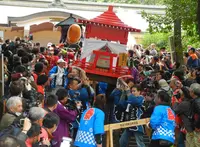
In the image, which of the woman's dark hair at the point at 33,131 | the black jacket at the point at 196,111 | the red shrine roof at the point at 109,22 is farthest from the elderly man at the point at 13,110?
the red shrine roof at the point at 109,22

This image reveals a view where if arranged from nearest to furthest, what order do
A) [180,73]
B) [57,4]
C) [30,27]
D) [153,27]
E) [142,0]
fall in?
[180,73] < [153,27] < [30,27] < [57,4] < [142,0]

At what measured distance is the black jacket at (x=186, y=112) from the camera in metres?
8.90

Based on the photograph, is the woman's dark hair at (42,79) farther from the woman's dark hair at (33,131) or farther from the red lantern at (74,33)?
the red lantern at (74,33)

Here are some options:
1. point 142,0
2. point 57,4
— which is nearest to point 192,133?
point 57,4

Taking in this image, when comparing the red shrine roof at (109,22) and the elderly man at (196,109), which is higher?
the red shrine roof at (109,22)

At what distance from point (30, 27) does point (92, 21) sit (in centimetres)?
1408

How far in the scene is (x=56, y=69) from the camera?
12.3 meters

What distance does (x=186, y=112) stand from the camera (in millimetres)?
A: 8953

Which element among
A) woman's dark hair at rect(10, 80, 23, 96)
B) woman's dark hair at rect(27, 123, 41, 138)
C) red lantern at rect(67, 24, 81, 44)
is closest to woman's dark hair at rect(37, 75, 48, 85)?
woman's dark hair at rect(10, 80, 23, 96)

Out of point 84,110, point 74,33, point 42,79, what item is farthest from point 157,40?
point 84,110

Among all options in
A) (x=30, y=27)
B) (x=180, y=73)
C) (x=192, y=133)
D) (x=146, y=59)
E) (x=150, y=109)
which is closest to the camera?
(x=192, y=133)

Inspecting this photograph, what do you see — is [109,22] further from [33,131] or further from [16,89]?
[33,131]

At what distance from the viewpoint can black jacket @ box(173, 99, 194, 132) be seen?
29.2ft

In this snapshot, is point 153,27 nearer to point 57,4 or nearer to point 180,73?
point 180,73
